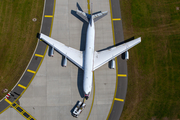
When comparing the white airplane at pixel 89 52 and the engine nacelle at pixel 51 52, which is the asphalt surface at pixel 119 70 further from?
the engine nacelle at pixel 51 52

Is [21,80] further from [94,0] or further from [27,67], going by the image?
[94,0]

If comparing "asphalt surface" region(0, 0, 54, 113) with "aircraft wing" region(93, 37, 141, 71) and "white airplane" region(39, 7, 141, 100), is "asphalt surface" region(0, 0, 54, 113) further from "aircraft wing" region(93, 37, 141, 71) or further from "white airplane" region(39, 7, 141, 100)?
"aircraft wing" region(93, 37, 141, 71)

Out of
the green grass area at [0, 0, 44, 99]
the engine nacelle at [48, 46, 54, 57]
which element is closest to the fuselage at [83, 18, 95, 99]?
the engine nacelle at [48, 46, 54, 57]

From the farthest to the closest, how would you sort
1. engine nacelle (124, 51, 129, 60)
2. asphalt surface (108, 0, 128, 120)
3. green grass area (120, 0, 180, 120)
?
engine nacelle (124, 51, 129, 60)
green grass area (120, 0, 180, 120)
asphalt surface (108, 0, 128, 120)

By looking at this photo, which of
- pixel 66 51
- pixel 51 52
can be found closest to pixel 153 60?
pixel 66 51

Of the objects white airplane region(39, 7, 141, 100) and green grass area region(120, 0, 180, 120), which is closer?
white airplane region(39, 7, 141, 100)

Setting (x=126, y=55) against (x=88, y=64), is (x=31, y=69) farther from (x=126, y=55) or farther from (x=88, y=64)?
(x=126, y=55)

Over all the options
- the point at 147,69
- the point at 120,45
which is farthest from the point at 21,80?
the point at 147,69
